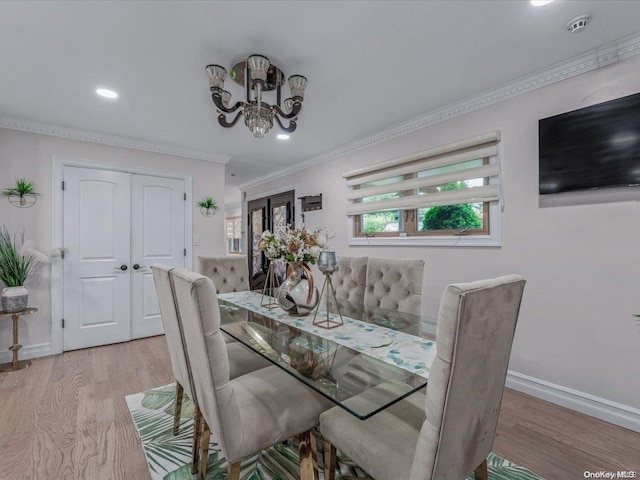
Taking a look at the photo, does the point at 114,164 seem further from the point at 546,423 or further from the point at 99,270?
the point at 546,423

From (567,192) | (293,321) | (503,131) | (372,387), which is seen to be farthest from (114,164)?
(567,192)

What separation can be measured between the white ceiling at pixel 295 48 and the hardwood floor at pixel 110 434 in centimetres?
A: 244

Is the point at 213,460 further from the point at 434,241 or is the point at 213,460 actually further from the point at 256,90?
the point at 434,241

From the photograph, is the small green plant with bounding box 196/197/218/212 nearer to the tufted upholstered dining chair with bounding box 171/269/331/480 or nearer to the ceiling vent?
the tufted upholstered dining chair with bounding box 171/269/331/480

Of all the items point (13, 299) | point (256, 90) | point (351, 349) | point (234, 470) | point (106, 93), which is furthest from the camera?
point (13, 299)

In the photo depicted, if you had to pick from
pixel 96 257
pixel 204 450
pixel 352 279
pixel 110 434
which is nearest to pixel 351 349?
pixel 204 450

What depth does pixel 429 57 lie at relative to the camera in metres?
2.03

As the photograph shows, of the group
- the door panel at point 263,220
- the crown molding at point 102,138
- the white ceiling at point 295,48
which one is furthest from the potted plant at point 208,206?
the white ceiling at point 295,48

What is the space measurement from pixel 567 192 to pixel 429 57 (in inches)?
53.0

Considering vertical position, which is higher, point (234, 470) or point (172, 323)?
point (172, 323)

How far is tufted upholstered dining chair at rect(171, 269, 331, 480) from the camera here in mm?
1097

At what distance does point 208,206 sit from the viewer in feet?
13.8

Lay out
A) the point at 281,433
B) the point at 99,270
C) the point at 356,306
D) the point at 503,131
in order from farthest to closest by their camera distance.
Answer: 1. the point at 99,270
2. the point at 503,131
3. the point at 356,306
4. the point at 281,433

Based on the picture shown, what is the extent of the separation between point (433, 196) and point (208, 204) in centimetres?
295
